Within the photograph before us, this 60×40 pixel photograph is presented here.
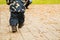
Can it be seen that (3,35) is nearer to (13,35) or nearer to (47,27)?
(13,35)

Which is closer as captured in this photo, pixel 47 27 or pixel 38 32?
pixel 38 32

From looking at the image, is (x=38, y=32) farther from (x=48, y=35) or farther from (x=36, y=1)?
(x=36, y=1)

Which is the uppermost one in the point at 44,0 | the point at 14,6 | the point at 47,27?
the point at 14,6

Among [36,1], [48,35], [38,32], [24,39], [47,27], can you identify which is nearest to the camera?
[24,39]

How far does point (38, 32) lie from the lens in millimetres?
8734

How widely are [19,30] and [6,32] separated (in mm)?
536

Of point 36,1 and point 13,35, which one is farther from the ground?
point 13,35

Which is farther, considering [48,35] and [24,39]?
[48,35]

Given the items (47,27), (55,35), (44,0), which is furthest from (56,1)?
(55,35)

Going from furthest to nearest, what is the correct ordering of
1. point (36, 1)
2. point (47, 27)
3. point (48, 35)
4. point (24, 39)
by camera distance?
point (36, 1), point (47, 27), point (48, 35), point (24, 39)

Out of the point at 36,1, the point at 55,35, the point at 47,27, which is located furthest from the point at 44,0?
the point at 55,35

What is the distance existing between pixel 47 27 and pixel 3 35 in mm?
1966

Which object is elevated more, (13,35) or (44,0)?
(13,35)

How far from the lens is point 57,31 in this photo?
349 inches
